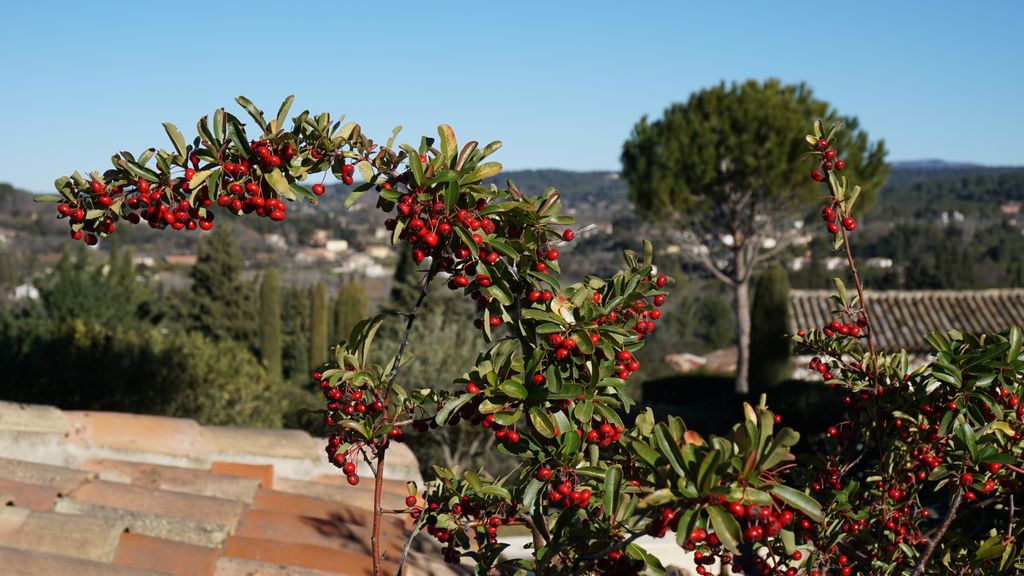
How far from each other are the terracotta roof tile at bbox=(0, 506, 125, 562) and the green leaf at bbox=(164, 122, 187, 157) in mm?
1509

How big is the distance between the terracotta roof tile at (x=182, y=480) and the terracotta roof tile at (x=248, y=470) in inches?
13.3

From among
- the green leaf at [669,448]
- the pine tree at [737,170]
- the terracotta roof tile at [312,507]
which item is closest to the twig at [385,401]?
the green leaf at [669,448]

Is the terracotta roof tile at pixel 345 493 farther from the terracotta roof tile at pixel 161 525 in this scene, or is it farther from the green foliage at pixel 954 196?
the green foliage at pixel 954 196

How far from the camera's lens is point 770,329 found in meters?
17.5

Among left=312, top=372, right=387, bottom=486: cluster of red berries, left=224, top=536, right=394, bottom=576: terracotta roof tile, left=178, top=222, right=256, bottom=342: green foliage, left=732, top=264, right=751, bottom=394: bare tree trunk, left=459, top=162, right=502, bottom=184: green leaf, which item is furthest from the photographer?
left=178, top=222, right=256, bottom=342: green foliage

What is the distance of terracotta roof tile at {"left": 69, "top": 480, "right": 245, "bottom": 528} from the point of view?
9.46 feet

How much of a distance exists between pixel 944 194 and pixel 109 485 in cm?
8055

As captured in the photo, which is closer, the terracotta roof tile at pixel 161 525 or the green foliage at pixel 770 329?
the terracotta roof tile at pixel 161 525

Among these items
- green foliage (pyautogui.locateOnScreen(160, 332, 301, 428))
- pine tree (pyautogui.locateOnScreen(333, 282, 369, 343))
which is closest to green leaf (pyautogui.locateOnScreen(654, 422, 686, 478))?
green foliage (pyautogui.locateOnScreen(160, 332, 301, 428))

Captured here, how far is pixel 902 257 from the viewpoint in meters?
44.1

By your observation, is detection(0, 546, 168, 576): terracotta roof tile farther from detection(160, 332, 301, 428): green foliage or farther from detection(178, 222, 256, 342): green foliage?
detection(178, 222, 256, 342): green foliage

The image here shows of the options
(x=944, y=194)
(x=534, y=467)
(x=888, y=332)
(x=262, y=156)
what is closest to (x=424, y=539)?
(x=534, y=467)

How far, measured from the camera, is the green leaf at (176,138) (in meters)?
1.63

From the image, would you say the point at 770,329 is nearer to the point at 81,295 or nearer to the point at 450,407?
the point at 81,295
